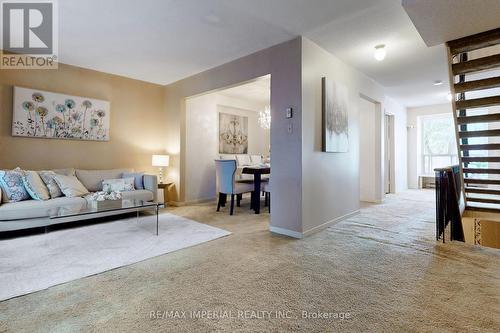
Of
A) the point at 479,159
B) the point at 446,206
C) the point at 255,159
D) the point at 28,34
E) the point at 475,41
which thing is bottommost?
the point at 446,206

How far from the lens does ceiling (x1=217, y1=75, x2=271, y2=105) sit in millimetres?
5229

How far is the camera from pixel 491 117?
106 inches

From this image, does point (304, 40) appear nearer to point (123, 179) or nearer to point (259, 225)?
point (259, 225)

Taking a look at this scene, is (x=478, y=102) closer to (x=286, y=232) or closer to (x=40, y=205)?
(x=286, y=232)

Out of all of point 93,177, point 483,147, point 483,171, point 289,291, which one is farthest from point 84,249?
point 483,171

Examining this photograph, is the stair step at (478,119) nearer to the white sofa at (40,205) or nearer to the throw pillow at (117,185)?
the white sofa at (40,205)

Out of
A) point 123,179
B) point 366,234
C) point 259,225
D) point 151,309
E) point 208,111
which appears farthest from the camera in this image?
point 208,111

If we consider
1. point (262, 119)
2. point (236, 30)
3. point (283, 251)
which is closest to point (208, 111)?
point (262, 119)

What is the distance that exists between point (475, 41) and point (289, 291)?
2961 millimetres

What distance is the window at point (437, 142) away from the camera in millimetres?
7453

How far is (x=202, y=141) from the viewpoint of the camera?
18.0 feet

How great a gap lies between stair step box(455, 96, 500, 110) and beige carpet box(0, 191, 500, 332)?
1549 millimetres

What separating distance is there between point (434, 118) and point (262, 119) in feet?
18.9

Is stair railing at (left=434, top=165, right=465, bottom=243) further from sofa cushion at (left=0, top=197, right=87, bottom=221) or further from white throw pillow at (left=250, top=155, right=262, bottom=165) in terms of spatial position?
sofa cushion at (left=0, top=197, right=87, bottom=221)
